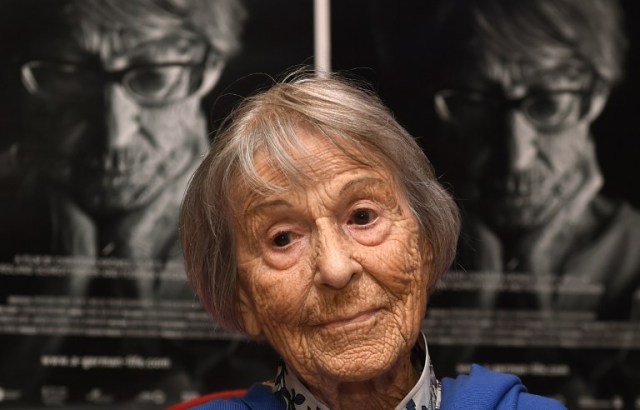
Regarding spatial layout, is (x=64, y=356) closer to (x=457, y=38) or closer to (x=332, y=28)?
(x=332, y=28)

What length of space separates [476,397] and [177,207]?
3.66 ft

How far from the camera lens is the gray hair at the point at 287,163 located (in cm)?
176

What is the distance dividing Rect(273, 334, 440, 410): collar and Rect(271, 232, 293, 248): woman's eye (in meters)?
0.25

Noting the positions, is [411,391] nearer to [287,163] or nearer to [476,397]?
[476,397]

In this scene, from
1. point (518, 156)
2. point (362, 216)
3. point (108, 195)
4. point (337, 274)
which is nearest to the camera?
point (337, 274)

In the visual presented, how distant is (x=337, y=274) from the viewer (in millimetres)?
Answer: 1646

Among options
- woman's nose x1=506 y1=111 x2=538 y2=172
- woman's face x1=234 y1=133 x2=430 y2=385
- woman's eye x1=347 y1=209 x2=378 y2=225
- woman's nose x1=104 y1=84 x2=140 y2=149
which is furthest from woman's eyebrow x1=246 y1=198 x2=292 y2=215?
woman's nose x1=506 y1=111 x2=538 y2=172

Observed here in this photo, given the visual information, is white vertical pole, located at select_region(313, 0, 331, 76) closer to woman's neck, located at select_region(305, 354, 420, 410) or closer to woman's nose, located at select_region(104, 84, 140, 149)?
woman's nose, located at select_region(104, 84, 140, 149)

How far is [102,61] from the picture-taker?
2607 millimetres

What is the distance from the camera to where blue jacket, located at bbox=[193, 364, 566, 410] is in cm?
179

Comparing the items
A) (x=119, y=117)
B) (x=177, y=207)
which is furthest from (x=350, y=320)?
(x=119, y=117)

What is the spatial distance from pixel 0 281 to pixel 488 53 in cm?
145

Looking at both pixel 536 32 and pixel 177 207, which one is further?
pixel 536 32

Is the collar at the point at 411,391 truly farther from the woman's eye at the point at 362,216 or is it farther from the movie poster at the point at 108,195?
the movie poster at the point at 108,195
